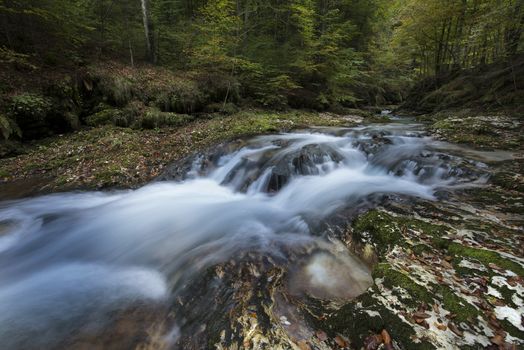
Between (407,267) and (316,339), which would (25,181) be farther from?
(407,267)

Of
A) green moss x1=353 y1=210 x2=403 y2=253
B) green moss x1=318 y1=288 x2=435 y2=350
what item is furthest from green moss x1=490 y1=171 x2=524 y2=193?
green moss x1=318 y1=288 x2=435 y2=350

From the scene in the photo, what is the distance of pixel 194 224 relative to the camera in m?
5.84

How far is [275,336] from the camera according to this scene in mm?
2467

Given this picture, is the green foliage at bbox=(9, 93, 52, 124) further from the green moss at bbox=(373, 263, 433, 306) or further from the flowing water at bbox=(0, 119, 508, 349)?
the green moss at bbox=(373, 263, 433, 306)

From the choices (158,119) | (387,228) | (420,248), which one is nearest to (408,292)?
(420,248)

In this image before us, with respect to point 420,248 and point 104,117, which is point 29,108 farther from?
point 420,248

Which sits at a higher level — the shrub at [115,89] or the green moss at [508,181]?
the shrub at [115,89]

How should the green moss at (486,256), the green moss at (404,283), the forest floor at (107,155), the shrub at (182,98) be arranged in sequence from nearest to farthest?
the green moss at (404,283), the green moss at (486,256), the forest floor at (107,155), the shrub at (182,98)

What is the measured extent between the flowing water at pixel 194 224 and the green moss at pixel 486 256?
1013 millimetres

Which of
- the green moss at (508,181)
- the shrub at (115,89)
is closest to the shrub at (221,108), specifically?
the shrub at (115,89)

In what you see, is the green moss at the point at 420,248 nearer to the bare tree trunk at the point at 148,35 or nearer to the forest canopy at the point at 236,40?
the forest canopy at the point at 236,40

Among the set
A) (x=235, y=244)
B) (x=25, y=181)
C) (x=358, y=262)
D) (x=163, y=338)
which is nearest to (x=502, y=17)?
(x=358, y=262)

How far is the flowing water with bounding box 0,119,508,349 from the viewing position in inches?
138

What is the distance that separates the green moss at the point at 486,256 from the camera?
2713 mm
